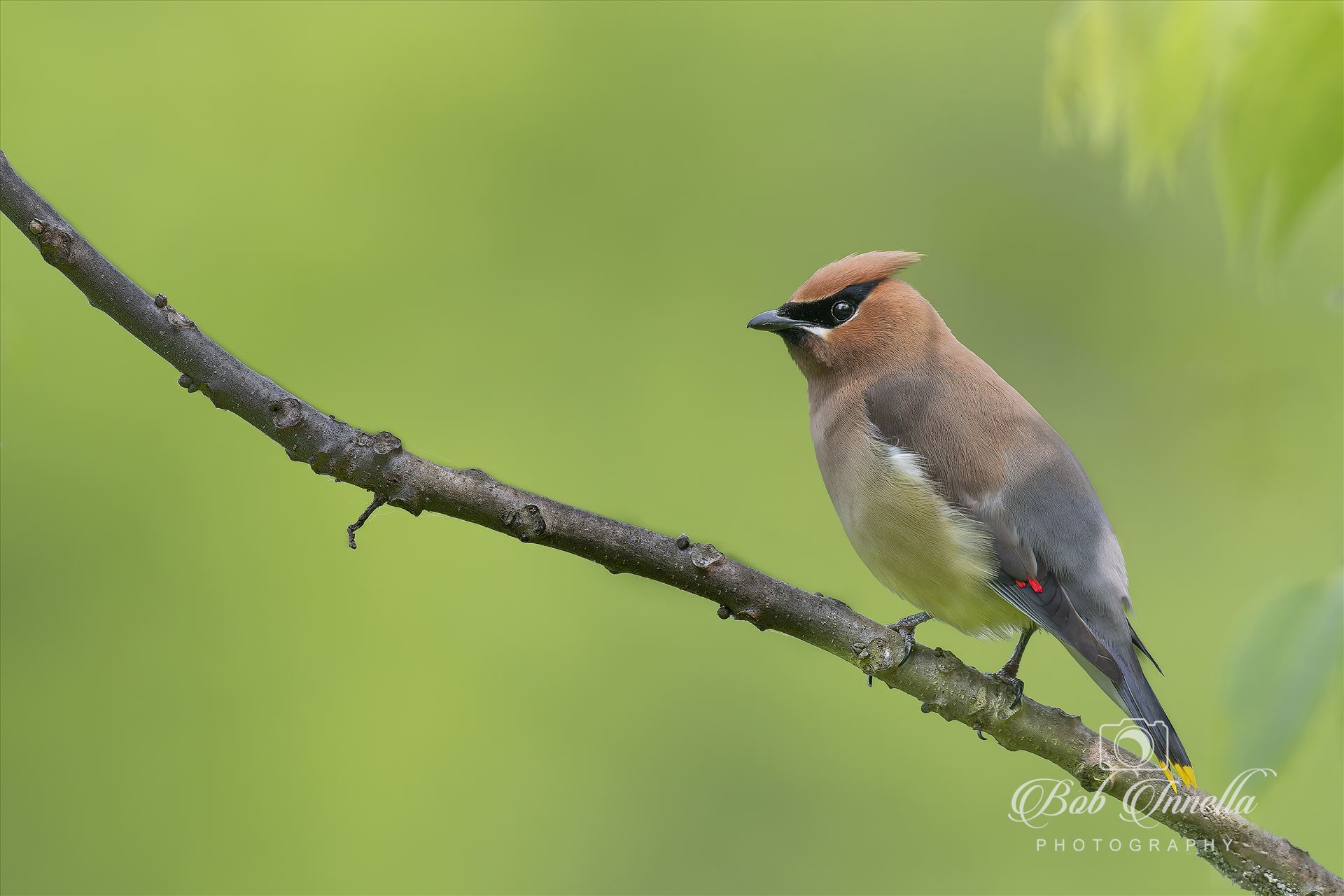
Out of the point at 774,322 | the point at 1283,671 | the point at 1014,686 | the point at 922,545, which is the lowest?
the point at 1014,686

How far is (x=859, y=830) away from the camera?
25.6ft

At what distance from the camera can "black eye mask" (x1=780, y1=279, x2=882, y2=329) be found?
4.30 m

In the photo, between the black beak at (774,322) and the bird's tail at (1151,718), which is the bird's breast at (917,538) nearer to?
the bird's tail at (1151,718)

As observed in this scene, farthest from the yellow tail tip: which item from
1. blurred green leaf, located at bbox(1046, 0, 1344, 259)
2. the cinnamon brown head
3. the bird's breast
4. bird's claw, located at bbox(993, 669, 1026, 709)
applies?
the cinnamon brown head

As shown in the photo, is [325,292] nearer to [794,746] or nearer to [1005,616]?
[794,746]

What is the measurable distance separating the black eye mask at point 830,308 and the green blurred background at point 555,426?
2.71m

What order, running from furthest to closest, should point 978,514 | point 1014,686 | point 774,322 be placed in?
point 774,322, point 978,514, point 1014,686

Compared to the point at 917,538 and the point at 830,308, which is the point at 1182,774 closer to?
the point at 917,538

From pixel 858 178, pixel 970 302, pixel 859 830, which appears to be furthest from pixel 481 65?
pixel 859 830

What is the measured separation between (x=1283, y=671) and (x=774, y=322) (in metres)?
2.23

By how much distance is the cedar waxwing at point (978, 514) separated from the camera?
3.54m

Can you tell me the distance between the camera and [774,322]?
4.27m

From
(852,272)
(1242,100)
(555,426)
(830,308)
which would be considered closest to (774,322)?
(830,308)

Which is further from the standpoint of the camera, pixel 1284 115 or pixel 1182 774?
pixel 1182 774
